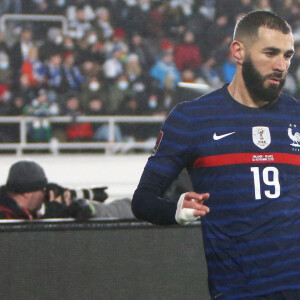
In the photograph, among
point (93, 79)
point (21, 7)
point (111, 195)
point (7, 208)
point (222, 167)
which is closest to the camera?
point (222, 167)

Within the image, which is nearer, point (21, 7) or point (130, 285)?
point (130, 285)

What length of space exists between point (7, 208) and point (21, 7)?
842cm

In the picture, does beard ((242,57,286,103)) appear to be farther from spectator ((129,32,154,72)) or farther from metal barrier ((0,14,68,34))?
metal barrier ((0,14,68,34))

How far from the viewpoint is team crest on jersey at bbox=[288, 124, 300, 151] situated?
277 centimetres

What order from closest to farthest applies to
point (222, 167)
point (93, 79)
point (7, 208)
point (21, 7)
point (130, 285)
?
1. point (222, 167)
2. point (130, 285)
3. point (7, 208)
4. point (93, 79)
5. point (21, 7)

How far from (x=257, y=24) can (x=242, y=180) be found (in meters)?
0.53

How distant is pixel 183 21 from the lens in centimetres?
1266

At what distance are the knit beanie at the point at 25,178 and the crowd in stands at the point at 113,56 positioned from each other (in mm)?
4971

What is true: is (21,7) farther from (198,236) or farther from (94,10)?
(198,236)

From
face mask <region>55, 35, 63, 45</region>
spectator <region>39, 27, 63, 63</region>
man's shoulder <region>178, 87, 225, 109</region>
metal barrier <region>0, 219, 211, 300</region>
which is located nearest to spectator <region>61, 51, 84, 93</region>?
spectator <region>39, 27, 63, 63</region>

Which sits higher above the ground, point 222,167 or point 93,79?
point 93,79

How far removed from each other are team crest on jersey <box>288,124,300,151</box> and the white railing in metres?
7.86

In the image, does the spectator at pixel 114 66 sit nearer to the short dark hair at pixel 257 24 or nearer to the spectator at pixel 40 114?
the spectator at pixel 40 114

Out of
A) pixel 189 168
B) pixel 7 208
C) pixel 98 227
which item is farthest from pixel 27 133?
pixel 189 168
